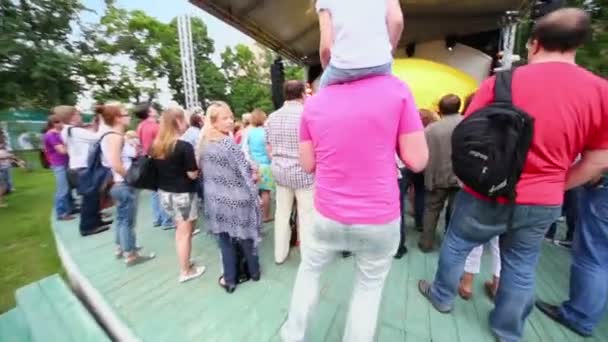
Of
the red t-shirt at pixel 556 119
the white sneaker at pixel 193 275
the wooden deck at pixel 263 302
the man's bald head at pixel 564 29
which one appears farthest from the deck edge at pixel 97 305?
the man's bald head at pixel 564 29

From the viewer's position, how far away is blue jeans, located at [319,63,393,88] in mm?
1045

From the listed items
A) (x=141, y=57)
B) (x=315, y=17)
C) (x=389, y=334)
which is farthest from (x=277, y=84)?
(x=141, y=57)

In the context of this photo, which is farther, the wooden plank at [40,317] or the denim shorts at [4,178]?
the denim shorts at [4,178]

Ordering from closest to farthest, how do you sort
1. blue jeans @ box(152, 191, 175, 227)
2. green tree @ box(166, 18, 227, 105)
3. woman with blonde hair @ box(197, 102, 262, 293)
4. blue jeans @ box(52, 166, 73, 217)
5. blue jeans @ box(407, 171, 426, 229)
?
woman with blonde hair @ box(197, 102, 262, 293)
blue jeans @ box(407, 171, 426, 229)
blue jeans @ box(152, 191, 175, 227)
blue jeans @ box(52, 166, 73, 217)
green tree @ box(166, 18, 227, 105)

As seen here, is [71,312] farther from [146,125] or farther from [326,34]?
[326,34]

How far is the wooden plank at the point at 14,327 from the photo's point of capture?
2268 millimetres

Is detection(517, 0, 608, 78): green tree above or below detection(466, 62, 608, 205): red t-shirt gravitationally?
above

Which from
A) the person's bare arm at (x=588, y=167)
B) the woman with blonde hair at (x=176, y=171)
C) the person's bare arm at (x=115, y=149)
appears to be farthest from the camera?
the person's bare arm at (x=115, y=149)

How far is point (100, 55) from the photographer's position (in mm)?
17688

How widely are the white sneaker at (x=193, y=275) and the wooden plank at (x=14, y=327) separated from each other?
1.22m

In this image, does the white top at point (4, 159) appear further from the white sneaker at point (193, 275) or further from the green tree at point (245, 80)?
the green tree at point (245, 80)

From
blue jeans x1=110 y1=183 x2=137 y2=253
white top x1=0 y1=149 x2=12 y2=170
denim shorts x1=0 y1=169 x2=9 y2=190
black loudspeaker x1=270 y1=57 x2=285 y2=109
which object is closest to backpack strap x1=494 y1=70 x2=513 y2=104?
blue jeans x1=110 y1=183 x2=137 y2=253

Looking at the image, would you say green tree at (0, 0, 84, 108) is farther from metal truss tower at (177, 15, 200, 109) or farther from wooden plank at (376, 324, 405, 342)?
wooden plank at (376, 324, 405, 342)

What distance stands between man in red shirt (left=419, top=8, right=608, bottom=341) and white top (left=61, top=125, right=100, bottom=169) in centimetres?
403
